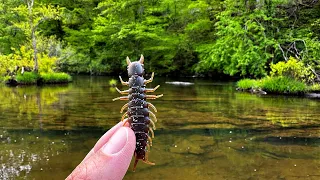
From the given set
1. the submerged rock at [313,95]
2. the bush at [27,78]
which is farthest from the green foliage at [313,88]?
the bush at [27,78]

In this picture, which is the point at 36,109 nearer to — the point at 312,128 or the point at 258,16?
the point at 312,128

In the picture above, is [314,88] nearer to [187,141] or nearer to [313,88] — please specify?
[313,88]

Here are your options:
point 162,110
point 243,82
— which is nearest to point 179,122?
point 162,110

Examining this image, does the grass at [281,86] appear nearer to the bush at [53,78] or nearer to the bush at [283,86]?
the bush at [283,86]

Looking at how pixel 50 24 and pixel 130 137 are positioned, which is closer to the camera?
pixel 130 137

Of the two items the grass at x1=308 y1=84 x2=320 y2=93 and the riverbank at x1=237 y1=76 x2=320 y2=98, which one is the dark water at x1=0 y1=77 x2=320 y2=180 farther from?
the grass at x1=308 y1=84 x2=320 y2=93

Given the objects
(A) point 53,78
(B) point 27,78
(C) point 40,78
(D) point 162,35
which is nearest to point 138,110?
(B) point 27,78

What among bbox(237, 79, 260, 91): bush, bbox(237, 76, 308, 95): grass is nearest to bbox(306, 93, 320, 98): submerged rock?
bbox(237, 76, 308, 95): grass

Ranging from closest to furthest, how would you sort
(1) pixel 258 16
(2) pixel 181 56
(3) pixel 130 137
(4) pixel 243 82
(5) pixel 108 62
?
(3) pixel 130 137, (4) pixel 243 82, (1) pixel 258 16, (2) pixel 181 56, (5) pixel 108 62
